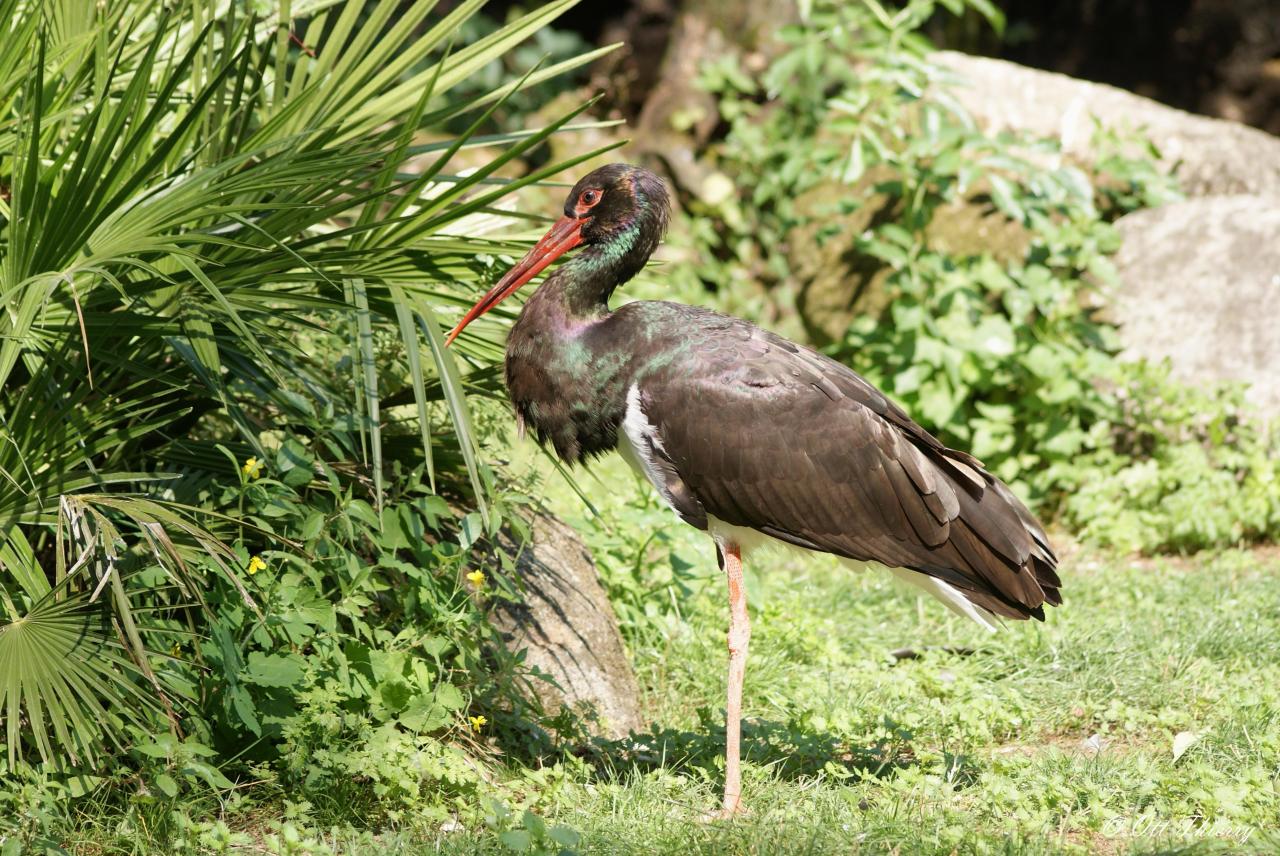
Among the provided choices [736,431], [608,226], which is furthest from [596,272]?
[736,431]

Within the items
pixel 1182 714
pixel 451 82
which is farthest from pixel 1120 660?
pixel 451 82

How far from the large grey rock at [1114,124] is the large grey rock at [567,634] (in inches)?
168

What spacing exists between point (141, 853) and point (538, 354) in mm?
1645

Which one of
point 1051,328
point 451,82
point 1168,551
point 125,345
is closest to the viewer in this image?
point 125,345

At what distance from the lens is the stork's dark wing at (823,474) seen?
4.00m

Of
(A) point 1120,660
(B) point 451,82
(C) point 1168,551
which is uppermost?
(B) point 451,82

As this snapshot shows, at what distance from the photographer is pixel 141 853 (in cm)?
333

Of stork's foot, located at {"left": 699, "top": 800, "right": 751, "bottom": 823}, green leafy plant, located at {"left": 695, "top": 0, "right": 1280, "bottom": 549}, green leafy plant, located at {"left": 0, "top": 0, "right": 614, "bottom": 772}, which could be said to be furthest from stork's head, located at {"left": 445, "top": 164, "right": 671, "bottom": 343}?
green leafy plant, located at {"left": 695, "top": 0, "right": 1280, "bottom": 549}

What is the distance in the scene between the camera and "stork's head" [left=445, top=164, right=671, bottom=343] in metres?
4.12

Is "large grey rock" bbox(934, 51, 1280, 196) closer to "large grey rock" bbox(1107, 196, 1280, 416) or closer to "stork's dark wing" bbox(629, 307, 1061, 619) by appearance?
"large grey rock" bbox(1107, 196, 1280, 416)

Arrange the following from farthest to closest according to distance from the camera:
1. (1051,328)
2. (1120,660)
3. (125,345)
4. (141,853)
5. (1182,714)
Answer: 1. (1051,328)
2. (1120,660)
3. (1182,714)
4. (125,345)
5. (141,853)

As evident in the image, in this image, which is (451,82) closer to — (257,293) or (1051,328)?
(257,293)

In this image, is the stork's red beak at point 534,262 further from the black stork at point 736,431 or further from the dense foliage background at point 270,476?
the dense foliage background at point 270,476

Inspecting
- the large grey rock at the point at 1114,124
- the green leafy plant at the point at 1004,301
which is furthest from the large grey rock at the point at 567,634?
the large grey rock at the point at 1114,124
